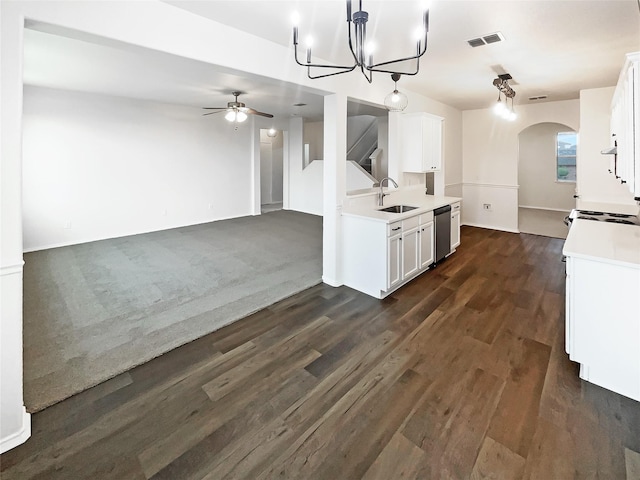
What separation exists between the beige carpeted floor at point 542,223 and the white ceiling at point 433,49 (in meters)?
2.61

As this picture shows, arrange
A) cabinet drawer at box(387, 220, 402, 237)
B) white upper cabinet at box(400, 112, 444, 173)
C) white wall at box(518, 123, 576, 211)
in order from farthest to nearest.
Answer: white wall at box(518, 123, 576, 211) → white upper cabinet at box(400, 112, 444, 173) → cabinet drawer at box(387, 220, 402, 237)

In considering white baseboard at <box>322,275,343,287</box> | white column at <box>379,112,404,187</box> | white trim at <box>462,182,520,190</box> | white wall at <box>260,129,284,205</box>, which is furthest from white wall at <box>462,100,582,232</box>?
white wall at <box>260,129,284,205</box>

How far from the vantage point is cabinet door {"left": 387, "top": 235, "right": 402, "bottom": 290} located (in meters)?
3.62

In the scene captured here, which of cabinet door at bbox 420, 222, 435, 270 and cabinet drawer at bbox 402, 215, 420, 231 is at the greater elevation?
cabinet drawer at bbox 402, 215, 420, 231

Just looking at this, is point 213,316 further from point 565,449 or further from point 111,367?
point 565,449

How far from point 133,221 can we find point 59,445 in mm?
A: 5811

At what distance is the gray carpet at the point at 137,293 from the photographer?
2516 millimetres

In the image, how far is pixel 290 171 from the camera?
9586 millimetres

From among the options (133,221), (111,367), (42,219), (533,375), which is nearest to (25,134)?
(42,219)

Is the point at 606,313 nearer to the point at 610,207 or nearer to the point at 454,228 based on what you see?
the point at 610,207

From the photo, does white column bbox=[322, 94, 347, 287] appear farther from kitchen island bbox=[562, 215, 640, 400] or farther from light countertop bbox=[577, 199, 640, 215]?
light countertop bbox=[577, 199, 640, 215]

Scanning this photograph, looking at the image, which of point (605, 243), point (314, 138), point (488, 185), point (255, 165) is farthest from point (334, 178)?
point (314, 138)

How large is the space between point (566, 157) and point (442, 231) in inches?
279

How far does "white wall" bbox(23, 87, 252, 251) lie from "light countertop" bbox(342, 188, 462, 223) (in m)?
4.95
